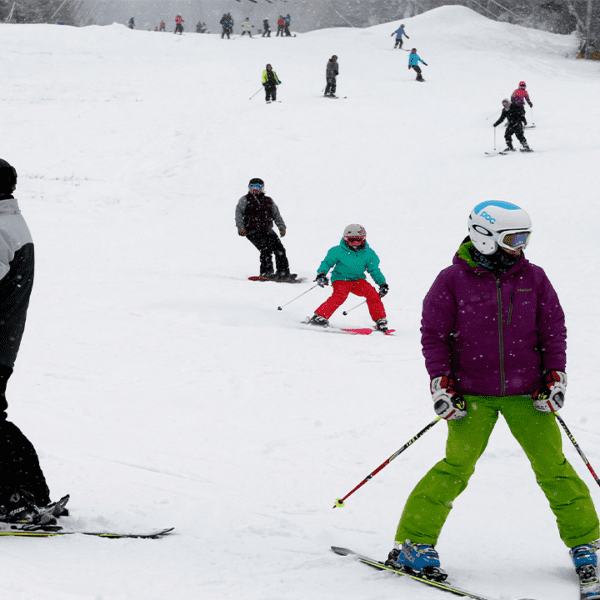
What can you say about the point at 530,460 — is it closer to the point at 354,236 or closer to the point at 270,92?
the point at 354,236

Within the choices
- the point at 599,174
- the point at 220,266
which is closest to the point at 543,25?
the point at 599,174

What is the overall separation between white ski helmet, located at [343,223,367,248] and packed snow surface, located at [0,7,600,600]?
3.71 ft

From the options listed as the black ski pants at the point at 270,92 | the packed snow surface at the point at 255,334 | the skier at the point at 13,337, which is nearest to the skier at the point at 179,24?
the packed snow surface at the point at 255,334

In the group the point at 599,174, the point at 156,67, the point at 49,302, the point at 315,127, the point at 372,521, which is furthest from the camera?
the point at 156,67

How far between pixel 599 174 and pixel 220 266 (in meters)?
9.42

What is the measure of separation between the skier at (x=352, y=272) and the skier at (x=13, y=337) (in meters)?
4.90

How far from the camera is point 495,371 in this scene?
2.88m

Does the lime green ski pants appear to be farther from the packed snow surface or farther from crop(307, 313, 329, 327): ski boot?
crop(307, 313, 329, 327): ski boot

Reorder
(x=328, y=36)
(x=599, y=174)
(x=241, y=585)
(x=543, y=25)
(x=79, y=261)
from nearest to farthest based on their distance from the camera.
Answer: (x=241, y=585), (x=79, y=261), (x=599, y=174), (x=328, y=36), (x=543, y=25)

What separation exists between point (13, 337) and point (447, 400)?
195cm

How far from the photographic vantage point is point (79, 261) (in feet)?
37.1

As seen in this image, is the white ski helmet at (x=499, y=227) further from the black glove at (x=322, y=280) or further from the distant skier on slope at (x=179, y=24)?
the distant skier on slope at (x=179, y=24)

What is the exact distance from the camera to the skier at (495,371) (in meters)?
2.85

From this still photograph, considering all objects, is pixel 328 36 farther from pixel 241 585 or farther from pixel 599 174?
pixel 241 585
